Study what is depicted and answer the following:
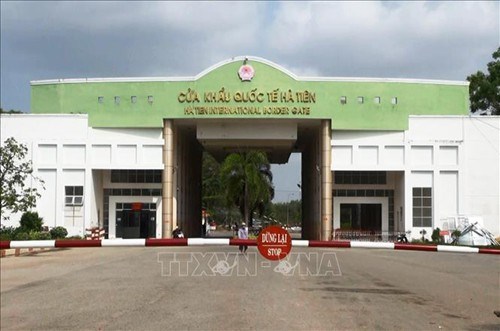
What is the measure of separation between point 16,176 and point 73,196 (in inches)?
268

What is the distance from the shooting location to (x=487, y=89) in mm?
70500

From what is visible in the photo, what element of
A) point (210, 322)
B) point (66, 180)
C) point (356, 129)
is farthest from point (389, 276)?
point (66, 180)

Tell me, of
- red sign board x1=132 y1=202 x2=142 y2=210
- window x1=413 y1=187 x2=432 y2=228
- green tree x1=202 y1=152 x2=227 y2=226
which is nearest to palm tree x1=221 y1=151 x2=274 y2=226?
red sign board x1=132 y1=202 x2=142 y2=210

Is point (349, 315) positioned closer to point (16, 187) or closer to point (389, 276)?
point (389, 276)

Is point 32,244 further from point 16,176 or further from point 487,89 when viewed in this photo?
point 487,89

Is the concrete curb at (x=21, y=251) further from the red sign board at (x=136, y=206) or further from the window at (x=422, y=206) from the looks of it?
the red sign board at (x=136, y=206)

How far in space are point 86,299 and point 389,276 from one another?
11562 millimetres

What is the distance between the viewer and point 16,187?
1921 inches

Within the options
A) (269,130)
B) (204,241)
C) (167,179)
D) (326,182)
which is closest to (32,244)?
(204,241)

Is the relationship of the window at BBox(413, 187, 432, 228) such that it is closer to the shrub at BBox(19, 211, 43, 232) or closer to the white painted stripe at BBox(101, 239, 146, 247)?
the shrub at BBox(19, 211, 43, 232)

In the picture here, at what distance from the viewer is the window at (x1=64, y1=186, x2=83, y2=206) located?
51.8 m

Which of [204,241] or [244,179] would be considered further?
[244,179]

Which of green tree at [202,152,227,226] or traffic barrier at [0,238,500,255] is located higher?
green tree at [202,152,227,226]

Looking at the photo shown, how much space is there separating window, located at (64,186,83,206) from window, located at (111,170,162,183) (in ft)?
12.7
